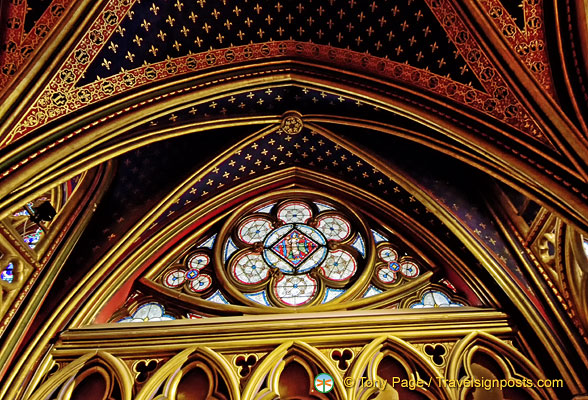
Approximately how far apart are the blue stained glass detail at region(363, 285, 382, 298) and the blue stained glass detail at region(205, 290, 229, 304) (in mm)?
2063

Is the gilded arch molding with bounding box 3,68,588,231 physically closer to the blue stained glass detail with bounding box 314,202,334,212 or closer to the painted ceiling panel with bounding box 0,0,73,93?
the painted ceiling panel with bounding box 0,0,73,93

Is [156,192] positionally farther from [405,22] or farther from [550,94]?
[550,94]

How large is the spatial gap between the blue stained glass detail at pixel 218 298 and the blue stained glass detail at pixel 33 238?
2.59m

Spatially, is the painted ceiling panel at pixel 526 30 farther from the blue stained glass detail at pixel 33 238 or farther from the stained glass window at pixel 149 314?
the blue stained glass detail at pixel 33 238

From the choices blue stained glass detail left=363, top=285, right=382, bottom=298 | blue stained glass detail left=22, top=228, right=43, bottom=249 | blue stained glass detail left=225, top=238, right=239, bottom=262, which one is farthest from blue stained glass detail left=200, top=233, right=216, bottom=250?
blue stained glass detail left=363, top=285, right=382, bottom=298

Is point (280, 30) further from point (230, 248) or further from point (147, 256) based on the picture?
point (147, 256)

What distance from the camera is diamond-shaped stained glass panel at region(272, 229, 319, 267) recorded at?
8.71m

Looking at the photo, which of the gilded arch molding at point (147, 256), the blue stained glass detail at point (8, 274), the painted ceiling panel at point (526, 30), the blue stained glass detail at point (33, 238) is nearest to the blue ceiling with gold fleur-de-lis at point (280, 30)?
the painted ceiling panel at point (526, 30)

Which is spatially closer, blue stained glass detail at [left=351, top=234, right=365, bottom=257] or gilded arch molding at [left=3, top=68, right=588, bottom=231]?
gilded arch molding at [left=3, top=68, right=588, bottom=231]

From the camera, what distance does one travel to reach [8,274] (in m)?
7.33

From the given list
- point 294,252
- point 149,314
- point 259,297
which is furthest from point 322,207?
point 149,314

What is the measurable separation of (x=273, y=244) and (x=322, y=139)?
6.25 feet

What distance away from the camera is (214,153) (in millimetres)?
8742

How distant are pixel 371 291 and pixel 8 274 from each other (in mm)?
5050
